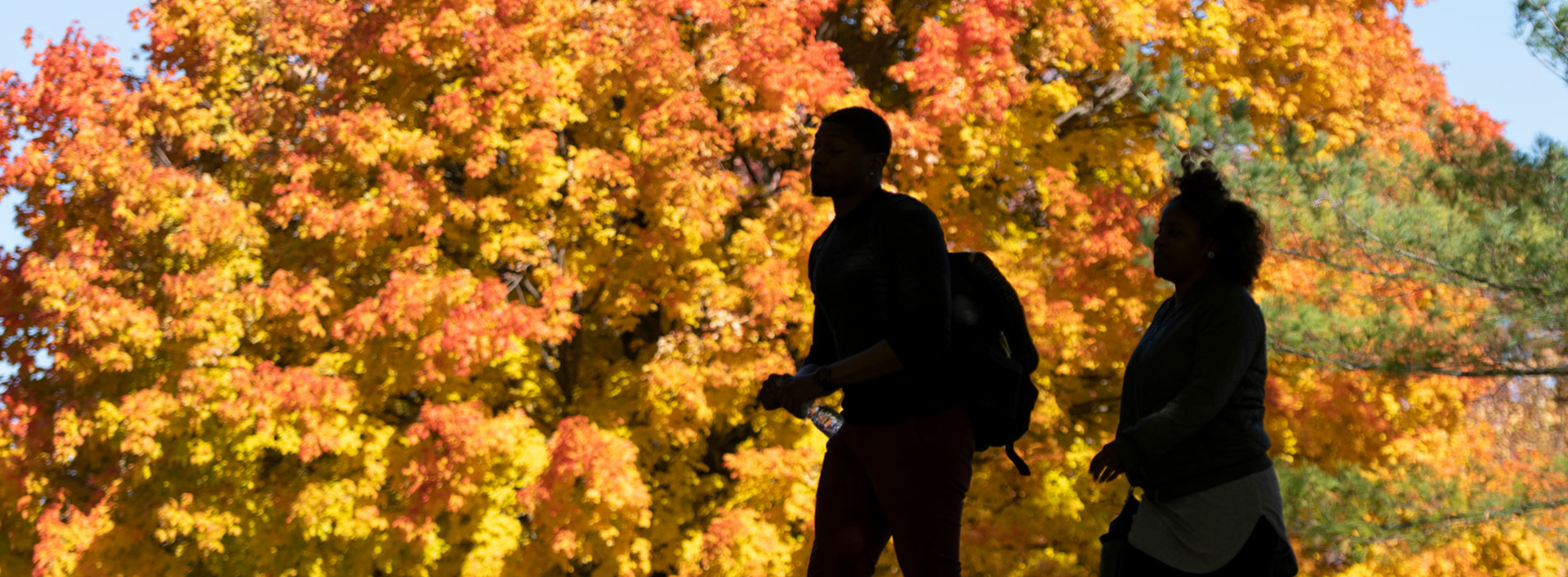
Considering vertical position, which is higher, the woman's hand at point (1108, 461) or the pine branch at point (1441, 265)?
the woman's hand at point (1108, 461)

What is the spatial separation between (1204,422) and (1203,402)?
0.16 feet

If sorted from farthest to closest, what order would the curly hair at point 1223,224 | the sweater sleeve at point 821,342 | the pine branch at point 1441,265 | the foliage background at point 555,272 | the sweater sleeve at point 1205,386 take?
the foliage background at point 555,272, the pine branch at point 1441,265, the sweater sleeve at point 821,342, the curly hair at point 1223,224, the sweater sleeve at point 1205,386

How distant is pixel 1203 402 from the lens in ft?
10.7

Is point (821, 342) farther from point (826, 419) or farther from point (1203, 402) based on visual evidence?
point (1203, 402)

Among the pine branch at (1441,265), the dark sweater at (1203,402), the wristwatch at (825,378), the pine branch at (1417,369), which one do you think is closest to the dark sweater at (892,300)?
the wristwatch at (825,378)

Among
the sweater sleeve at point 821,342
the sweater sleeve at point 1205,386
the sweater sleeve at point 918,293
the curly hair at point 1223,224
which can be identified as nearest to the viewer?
the sweater sleeve at point 918,293

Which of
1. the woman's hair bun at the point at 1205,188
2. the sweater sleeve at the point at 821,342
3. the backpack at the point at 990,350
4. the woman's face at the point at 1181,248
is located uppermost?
the woman's hair bun at the point at 1205,188

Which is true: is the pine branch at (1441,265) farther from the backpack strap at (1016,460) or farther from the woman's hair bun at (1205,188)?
the backpack strap at (1016,460)

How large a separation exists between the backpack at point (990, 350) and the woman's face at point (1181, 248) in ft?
1.43

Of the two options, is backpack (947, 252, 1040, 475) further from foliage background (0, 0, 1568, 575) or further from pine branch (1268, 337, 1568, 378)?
foliage background (0, 0, 1568, 575)

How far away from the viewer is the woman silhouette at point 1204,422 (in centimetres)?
329

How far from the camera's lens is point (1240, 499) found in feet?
10.9

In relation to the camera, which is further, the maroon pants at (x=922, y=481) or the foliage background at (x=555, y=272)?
the foliage background at (x=555, y=272)

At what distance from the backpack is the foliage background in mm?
7576
